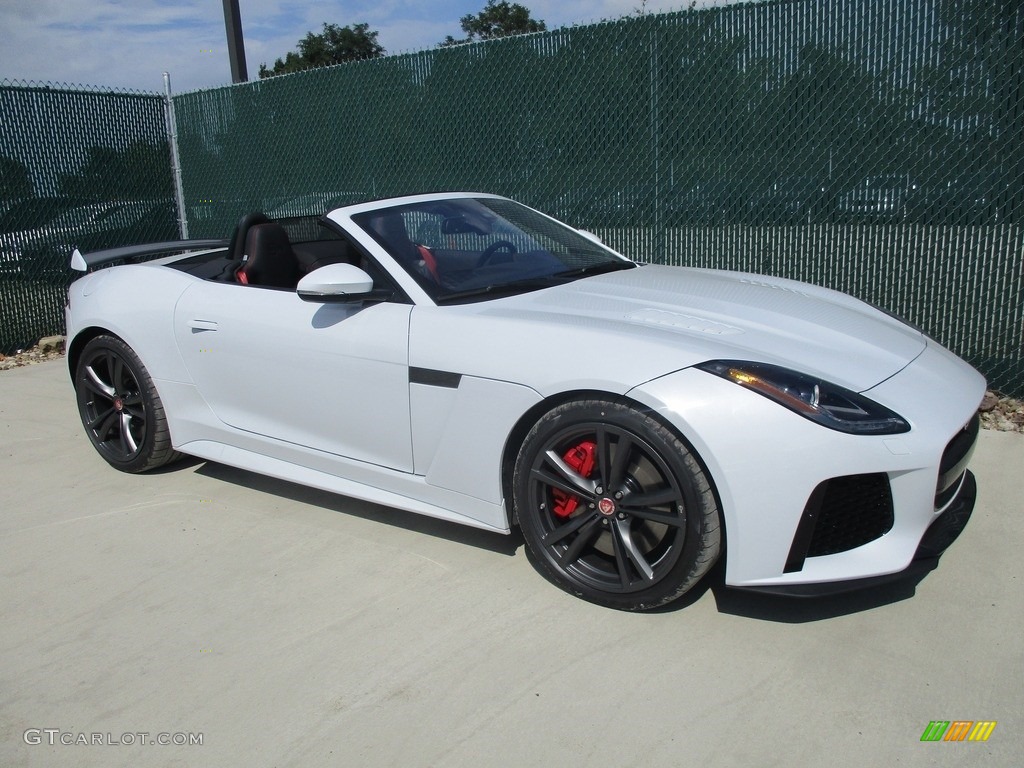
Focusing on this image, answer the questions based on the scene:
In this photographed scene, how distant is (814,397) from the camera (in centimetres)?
258

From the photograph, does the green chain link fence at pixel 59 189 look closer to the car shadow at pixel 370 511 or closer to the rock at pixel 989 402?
the car shadow at pixel 370 511

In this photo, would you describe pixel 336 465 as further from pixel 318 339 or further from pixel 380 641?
pixel 380 641

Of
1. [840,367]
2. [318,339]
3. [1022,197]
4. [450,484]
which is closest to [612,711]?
[450,484]

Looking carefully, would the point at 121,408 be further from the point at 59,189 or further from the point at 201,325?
the point at 59,189

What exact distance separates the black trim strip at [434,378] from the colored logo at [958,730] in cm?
181

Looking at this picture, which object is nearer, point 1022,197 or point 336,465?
point 336,465

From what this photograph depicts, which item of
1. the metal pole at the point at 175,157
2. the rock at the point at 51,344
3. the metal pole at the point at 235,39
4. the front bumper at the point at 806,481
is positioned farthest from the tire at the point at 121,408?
the metal pole at the point at 235,39

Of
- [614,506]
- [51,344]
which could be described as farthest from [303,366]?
[51,344]

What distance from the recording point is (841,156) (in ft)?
18.2

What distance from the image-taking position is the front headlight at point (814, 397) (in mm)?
2535

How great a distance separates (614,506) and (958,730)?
1150 mm

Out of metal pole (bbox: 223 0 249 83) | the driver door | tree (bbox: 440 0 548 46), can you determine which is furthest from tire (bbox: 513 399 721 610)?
tree (bbox: 440 0 548 46)

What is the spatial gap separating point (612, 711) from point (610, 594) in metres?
0.52

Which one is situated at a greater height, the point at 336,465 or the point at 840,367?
the point at 840,367
